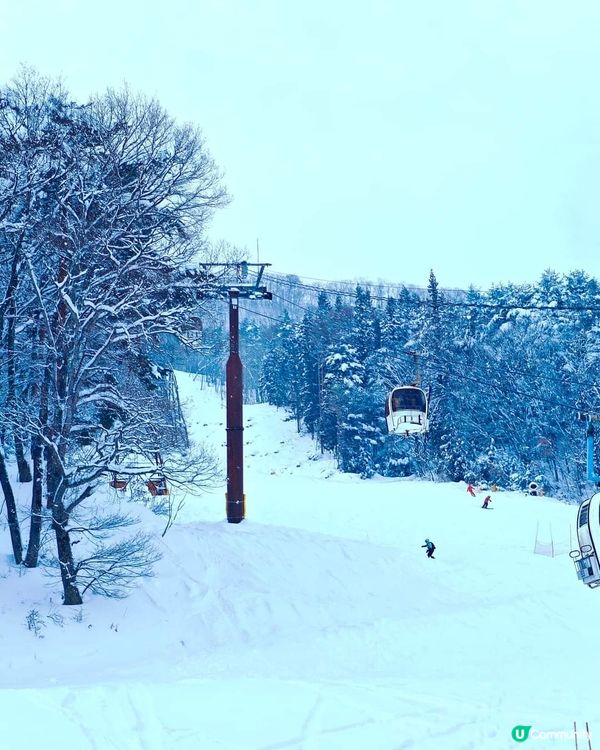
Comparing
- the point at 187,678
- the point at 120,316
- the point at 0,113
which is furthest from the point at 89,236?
the point at 187,678

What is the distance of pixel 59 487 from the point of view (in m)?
13.4

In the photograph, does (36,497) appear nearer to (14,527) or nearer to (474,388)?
(14,527)

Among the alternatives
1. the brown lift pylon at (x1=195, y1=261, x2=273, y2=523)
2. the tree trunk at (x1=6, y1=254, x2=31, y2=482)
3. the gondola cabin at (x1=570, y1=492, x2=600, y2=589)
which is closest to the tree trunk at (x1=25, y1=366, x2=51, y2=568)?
the tree trunk at (x1=6, y1=254, x2=31, y2=482)

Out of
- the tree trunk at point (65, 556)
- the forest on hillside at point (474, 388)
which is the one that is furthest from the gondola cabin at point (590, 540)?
the forest on hillside at point (474, 388)

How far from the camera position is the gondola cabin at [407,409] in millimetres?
20375

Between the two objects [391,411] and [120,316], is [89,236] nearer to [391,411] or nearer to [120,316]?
[120,316]

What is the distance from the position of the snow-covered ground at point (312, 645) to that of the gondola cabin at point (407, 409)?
4.63 metres

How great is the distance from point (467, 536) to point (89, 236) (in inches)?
783

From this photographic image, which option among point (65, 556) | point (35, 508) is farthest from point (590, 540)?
point (35, 508)

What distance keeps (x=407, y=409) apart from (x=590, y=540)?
28.9 feet

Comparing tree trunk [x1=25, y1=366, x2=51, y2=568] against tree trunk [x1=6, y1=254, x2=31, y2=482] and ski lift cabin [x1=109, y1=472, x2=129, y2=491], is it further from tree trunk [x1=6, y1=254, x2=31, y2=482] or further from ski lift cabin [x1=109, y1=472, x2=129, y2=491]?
ski lift cabin [x1=109, y1=472, x2=129, y2=491]

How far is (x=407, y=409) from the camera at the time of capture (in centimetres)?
2038

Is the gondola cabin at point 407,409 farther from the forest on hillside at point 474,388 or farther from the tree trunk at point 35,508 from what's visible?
the forest on hillside at point 474,388

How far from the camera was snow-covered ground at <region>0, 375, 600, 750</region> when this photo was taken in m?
8.66
